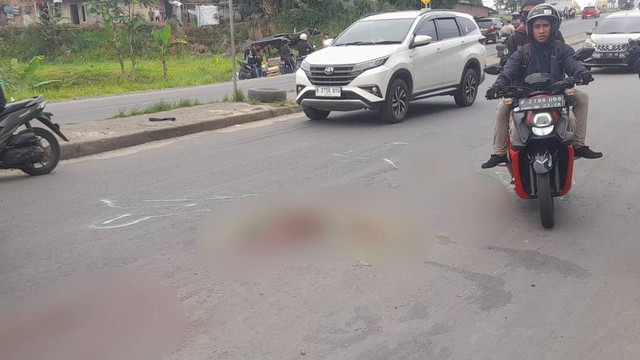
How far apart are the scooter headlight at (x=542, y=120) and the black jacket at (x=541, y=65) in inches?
26.0

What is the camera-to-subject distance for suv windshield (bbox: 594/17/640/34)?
63.6 ft

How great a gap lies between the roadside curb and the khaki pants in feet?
19.3

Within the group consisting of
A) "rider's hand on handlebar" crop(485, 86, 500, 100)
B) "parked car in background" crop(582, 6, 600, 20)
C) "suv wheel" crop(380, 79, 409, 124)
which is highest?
"parked car in background" crop(582, 6, 600, 20)

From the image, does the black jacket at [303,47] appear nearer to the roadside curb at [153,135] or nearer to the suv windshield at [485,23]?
the roadside curb at [153,135]

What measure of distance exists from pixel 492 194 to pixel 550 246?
62.7 inches

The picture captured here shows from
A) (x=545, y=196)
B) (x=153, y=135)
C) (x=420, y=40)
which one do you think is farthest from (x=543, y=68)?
(x=153, y=135)

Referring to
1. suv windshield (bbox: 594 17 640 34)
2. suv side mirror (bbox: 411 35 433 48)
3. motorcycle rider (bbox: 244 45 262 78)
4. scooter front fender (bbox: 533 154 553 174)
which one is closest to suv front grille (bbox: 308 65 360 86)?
suv side mirror (bbox: 411 35 433 48)

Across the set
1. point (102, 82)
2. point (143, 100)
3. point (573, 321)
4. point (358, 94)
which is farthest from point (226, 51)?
point (573, 321)

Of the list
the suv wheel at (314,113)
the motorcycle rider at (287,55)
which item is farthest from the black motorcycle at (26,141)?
the motorcycle rider at (287,55)

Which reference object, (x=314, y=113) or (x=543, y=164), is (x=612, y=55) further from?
(x=543, y=164)

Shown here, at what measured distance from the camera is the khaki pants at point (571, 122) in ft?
19.9

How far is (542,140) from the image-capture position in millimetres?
5605

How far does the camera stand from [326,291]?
172 inches

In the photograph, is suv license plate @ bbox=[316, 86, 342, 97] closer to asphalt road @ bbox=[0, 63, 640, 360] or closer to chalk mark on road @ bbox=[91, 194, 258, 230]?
asphalt road @ bbox=[0, 63, 640, 360]
